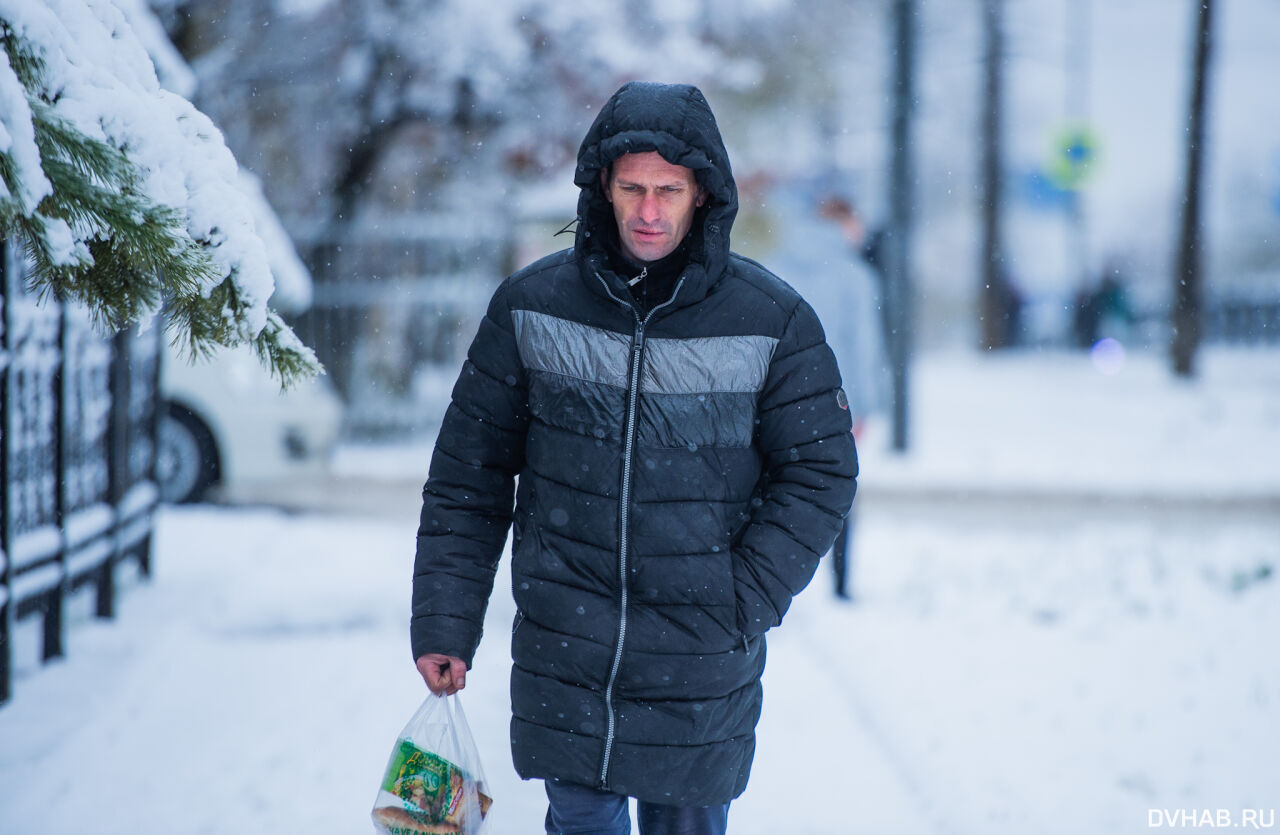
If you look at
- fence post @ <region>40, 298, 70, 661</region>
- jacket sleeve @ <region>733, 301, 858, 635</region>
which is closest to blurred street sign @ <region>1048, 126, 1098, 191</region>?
fence post @ <region>40, 298, 70, 661</region>

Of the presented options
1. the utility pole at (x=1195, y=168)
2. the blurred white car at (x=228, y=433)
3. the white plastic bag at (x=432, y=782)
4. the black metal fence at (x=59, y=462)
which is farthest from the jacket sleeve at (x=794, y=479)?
the utility pole at (x=1195, y=168)

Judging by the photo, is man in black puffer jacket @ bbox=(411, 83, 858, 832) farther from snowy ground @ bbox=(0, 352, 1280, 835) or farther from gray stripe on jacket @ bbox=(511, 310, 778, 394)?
snowy ground @ bbox=(0, 352, 1280, 835)

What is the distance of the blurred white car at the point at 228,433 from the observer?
873 cm

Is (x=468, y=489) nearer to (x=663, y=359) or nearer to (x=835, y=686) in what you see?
(x=663, y=359)

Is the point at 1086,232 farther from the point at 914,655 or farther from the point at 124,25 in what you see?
the point at 124,25

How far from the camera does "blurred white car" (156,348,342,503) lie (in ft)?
28.7

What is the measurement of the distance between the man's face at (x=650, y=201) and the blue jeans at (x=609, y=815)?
3.59 feet

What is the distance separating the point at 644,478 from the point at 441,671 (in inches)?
23.8

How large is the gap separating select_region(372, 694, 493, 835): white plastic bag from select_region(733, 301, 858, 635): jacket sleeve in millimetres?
664

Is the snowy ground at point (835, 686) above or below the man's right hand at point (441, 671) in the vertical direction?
below

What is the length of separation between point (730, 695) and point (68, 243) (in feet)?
4.98

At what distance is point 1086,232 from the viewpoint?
3120 cm

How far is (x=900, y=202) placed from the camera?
11.7m

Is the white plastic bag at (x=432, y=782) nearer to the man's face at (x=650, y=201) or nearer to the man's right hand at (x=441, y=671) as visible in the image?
the man's right hand at (x=441, y=671)
